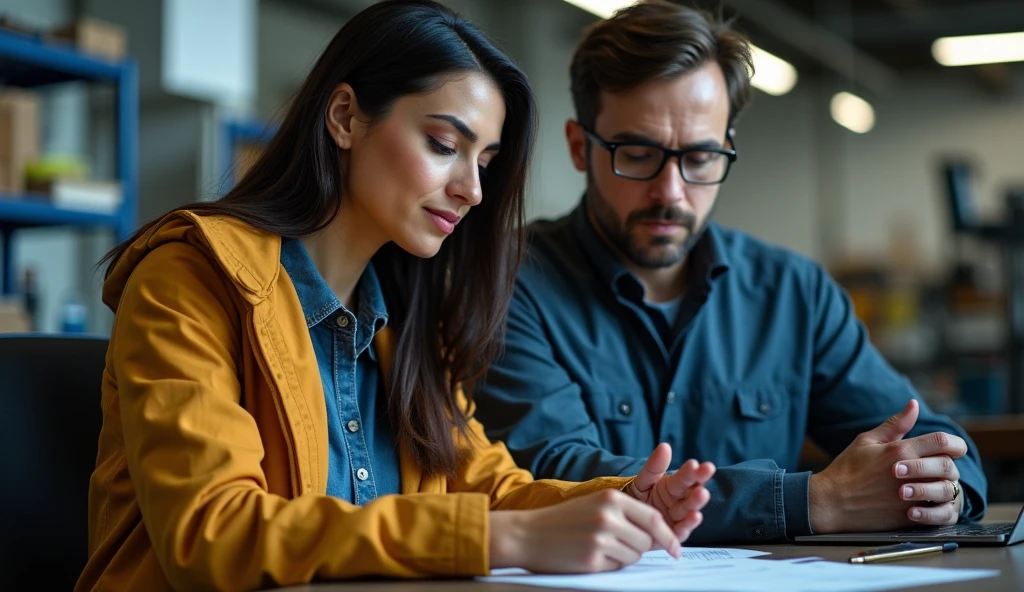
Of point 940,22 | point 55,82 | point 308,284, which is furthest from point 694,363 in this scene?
point 940,22

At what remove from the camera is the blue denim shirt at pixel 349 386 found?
1.41 metres

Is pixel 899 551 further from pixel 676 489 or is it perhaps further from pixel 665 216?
pixel 665 216

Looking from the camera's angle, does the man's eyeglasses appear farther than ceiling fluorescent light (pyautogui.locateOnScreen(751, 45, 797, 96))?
No

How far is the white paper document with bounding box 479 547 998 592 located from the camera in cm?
95

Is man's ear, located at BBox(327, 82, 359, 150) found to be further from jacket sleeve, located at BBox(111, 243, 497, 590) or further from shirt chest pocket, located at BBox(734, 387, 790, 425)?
shirt chest pocket, located at BBox(734, 387, 790, 425)

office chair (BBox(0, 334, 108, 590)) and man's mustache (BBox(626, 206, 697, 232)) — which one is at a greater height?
man's mustache (BBox(626, 206, 697, 232))

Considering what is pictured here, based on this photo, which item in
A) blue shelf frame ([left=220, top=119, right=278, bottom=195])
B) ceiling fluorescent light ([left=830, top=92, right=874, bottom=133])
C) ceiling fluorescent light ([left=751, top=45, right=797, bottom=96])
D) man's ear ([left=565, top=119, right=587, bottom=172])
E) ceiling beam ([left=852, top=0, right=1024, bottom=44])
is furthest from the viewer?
ceiling fluorescent light ([left=830, top=92, right=874, bottom=133])

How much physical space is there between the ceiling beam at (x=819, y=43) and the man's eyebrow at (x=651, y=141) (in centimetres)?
637

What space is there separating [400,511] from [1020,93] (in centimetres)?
1193

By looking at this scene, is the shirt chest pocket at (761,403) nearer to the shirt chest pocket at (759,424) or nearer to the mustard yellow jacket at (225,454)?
the shirt chest pocket at (759,424)

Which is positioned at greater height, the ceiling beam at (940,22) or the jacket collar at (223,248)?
the ceiling beam at (940,22)

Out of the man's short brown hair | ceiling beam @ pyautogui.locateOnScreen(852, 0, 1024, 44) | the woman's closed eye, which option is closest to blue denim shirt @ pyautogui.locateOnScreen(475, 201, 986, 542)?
the man's short brown hair

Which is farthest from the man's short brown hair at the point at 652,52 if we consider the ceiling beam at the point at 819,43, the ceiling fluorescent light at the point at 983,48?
the ceiling fluorescent light at the point at 983,48

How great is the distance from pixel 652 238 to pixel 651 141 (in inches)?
6.5
